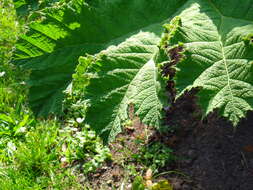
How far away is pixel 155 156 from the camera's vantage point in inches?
98.2

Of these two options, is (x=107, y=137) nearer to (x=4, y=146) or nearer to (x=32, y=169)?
(x=32, y=169)

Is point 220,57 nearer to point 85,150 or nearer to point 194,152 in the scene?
point 194,152

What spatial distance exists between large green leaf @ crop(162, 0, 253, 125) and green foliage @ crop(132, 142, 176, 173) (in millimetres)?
1238

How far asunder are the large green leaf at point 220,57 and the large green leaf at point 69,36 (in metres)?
0.14

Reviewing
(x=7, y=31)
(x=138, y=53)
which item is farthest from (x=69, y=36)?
(x=7, y=31)

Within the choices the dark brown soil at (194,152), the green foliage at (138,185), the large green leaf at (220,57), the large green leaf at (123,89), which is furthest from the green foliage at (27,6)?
the green foliage at (138,185)

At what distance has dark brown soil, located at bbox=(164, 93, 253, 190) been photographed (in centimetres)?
224

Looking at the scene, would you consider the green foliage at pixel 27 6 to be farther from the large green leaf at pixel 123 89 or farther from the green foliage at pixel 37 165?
the green foliage at pixel 37 165

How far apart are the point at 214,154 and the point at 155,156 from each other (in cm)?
37

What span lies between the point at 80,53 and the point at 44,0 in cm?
34

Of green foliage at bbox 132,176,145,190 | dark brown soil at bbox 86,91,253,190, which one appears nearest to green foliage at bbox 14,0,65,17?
dark brown soil at bbox 86,91,253,190

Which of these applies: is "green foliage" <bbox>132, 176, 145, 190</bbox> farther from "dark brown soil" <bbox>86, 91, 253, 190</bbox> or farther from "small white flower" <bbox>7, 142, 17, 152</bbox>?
"small white flower" <bbox>7, 142, 17, 152</bbox>

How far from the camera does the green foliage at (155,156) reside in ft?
8.07

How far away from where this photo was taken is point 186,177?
2.34 m
